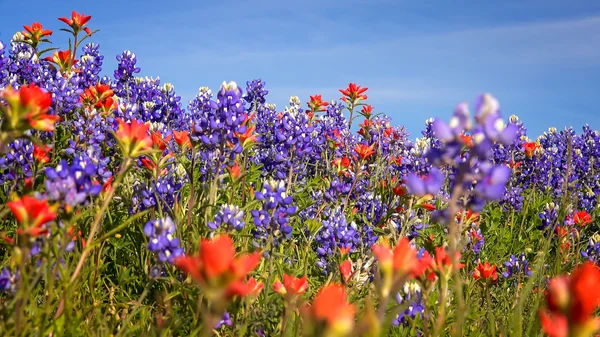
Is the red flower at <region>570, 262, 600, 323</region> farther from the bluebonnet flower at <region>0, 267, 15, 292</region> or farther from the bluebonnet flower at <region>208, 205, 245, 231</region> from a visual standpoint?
the bluebonnet flower at <region>208, 205, 245, 231</region>

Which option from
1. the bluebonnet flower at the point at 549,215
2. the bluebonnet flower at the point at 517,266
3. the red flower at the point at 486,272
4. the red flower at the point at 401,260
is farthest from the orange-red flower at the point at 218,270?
the bluebonnet flower at the point at 549,215

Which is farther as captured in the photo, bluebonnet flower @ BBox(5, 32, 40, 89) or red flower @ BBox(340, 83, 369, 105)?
red flower @ BBox(340, 83, 369, 105)

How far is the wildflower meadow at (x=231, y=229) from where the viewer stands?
1.24m

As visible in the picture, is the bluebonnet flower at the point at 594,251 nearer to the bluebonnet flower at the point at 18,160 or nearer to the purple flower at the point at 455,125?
the purple flower at the point at 455,125

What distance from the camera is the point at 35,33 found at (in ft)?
17.0

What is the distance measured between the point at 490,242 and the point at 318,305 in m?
5.56

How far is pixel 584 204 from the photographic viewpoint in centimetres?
748

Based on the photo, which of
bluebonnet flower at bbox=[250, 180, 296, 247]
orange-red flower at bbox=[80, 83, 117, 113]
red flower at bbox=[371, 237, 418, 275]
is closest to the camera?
red flower at bbox=[371, 237, 418, 275]

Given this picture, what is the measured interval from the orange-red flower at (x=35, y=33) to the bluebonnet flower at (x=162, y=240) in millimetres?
3968

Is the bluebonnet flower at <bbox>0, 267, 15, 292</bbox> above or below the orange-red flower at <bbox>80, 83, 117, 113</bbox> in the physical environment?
below

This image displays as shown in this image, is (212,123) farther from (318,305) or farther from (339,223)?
(318,305)

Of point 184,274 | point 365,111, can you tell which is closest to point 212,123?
point 184,274

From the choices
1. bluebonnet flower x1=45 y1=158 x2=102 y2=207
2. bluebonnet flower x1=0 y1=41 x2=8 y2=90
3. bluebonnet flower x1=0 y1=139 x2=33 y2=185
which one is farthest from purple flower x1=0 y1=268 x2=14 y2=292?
bluebonnet flower x1=0 y1=41 x2=8 y2=90

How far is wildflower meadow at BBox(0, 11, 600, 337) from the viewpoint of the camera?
124 cm
